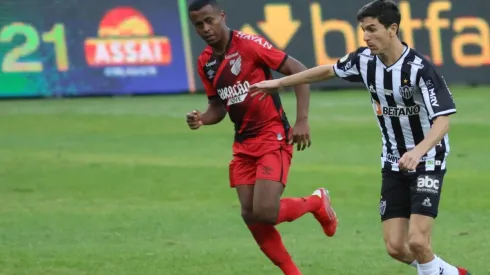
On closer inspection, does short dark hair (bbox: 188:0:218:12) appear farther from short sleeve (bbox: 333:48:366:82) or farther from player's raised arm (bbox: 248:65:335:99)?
short sleeve (bbox: 333:48:366:82)

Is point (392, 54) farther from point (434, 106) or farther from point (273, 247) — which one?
point (273, 247)

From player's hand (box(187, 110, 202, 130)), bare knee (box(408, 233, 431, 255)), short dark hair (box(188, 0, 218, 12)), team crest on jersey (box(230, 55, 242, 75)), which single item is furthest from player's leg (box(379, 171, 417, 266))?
short dark hair (box(188, 0, 218, 12))

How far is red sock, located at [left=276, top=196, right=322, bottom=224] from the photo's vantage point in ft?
31.0

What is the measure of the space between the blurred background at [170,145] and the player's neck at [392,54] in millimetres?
2308

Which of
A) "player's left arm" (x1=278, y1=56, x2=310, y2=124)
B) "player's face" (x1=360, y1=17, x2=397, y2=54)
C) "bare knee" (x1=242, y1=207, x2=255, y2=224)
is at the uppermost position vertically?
"player's face" (x1=360, y1=17, x2=397, y2=54)

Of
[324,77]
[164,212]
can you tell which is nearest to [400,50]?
[324,77]

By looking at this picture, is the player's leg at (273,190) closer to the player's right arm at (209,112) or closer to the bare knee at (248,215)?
the bare knee at (248,215)

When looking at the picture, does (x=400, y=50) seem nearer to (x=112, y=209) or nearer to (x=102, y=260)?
(x=102, y=260)

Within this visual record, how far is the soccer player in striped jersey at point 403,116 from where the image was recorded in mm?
7906

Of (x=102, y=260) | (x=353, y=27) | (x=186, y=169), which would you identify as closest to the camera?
(x=102, y=260)

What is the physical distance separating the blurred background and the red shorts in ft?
3.07

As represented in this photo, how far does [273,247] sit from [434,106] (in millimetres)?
2071

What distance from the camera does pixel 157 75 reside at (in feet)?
85.7

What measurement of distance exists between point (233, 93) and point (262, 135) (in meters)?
0.42
